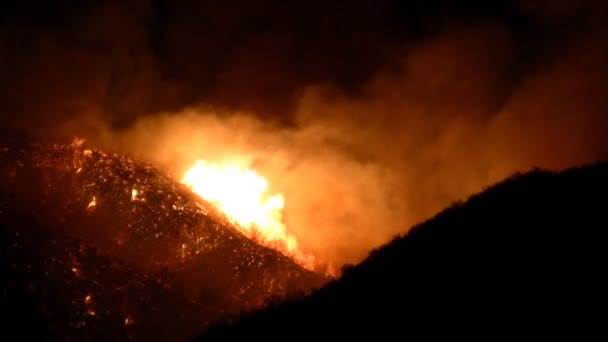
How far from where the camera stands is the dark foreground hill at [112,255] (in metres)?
87.8

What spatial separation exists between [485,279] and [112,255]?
12809cm

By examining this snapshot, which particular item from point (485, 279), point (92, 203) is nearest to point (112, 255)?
point (92, 203)

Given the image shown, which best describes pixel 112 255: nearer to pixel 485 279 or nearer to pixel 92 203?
pixel 92 203

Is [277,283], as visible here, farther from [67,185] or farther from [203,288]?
[67,185]

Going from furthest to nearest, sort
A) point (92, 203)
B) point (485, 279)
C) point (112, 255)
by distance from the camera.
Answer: point (92, 203)
point (112, 255)
point (485, 279)

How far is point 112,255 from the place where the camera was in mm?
128250

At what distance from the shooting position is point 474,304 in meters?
12.5

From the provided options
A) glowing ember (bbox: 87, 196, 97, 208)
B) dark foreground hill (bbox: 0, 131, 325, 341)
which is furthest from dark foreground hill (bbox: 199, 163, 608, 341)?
glowing ember (bbox: 87, 196, 97, 208)

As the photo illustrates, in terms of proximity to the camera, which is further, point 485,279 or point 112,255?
point 112,255

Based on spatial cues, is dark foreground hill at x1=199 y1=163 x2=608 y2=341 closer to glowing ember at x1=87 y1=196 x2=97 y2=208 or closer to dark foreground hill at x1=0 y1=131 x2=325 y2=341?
dark foreground hill at x1=0 y1=131 x2=325 y2=341

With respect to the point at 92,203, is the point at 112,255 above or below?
below

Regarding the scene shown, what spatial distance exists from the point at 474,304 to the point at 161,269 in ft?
460

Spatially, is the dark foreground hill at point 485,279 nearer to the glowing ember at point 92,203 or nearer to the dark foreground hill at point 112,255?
the dark foreground hill at point 112,255

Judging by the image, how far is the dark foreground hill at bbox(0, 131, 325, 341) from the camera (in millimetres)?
87812
